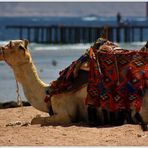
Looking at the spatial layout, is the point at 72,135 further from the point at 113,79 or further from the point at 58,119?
the point at 113,79

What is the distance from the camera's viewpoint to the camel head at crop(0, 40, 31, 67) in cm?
959

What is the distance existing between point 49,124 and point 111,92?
3.51ft

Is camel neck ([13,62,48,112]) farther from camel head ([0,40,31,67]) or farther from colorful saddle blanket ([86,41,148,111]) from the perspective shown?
colorful saddle blanket ([86,41,148,111])

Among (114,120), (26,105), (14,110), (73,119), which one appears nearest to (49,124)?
(73,119)

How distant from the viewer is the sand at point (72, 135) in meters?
8.05

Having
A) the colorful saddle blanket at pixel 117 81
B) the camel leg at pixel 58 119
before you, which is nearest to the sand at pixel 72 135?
the camel leg at pixel 58 119

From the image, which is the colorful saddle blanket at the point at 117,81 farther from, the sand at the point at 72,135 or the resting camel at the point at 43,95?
the sand at the point at 72,135

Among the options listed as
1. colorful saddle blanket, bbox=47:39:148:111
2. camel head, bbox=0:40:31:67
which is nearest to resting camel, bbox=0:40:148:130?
camel head, bbox=0:40:31:67

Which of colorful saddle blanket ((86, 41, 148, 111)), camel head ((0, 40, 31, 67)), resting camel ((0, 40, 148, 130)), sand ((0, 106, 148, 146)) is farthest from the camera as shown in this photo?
camel head ((0, 40, 31, 67))

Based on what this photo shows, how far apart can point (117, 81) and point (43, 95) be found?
3.92 feet

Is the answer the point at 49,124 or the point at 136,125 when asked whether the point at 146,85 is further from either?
the point at 49,124

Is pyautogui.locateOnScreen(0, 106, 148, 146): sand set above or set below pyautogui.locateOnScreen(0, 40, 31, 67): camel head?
below

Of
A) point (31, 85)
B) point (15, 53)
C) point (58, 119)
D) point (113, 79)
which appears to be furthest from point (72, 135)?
point (15, 53)

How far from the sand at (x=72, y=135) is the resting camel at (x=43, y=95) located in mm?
194
